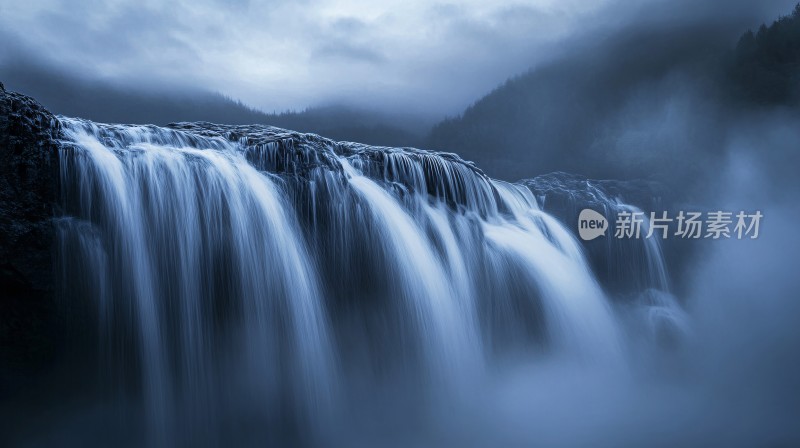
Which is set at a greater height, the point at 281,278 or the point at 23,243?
the point at 23,243

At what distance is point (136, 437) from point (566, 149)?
719 inches

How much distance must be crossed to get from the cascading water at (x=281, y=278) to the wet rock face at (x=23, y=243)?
239mm

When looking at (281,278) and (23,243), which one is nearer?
(23,243)

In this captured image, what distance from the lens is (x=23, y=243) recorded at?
15.5 ft

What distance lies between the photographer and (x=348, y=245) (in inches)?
280

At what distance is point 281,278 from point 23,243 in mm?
2734

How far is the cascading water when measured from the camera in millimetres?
5375

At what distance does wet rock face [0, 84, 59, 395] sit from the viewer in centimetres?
468

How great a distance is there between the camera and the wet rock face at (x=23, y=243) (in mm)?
4676

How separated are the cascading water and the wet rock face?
24 cm

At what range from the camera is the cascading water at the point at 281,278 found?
212 inches

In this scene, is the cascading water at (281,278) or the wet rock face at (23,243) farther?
the cascading water at (281,278)

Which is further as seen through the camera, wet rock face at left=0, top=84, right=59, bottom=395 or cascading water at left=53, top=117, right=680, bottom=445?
cascading water at left=53, top=117, right=680, bottom=445

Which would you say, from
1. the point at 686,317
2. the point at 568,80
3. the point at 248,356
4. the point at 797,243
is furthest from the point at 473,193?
the point at 568,80
